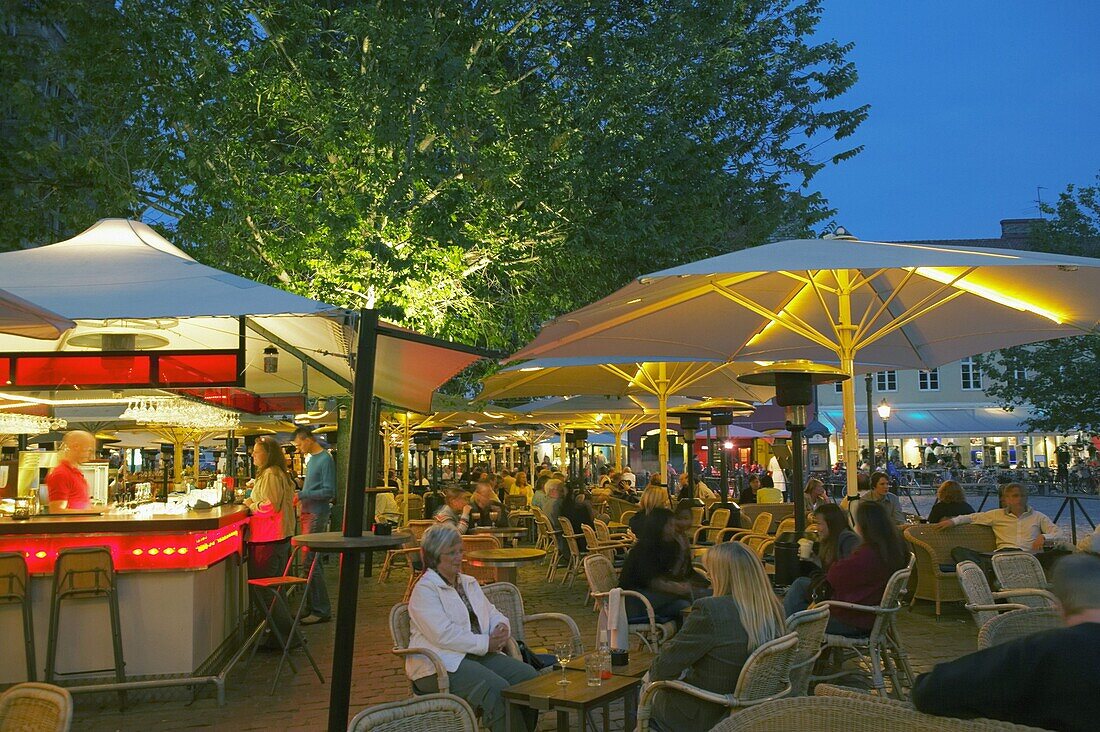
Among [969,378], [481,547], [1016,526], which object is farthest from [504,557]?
[969,378]

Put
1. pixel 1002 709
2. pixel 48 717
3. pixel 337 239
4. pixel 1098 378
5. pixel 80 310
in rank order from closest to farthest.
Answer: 1. pixel 1002 709
2. pixel 48 717
3. pixel 80 310
4. pixel 337 239
5. pixel 1098 378

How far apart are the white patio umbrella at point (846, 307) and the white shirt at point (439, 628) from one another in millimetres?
2031

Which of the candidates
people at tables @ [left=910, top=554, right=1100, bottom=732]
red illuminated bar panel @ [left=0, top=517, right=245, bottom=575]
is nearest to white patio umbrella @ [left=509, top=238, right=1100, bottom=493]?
red illuminated bar panel @ [left=0, top=517, right=245, bottom=575]

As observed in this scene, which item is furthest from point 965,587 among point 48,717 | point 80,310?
point 80,310

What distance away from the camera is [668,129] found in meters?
17.1

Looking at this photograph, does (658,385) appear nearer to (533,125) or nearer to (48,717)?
(533,125)

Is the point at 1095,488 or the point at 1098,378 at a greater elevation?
the point at 1098,378

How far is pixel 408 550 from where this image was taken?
10680mm

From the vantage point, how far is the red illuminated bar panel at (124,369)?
7.89 m

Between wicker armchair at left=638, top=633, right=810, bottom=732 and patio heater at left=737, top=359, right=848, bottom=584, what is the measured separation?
11.4ft

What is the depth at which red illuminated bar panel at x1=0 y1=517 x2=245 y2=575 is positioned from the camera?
700cm

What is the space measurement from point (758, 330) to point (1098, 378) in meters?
21.3

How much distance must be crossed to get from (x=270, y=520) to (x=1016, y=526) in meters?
7.37

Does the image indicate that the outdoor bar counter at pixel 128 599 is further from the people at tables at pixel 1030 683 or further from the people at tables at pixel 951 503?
the people at tables at pixel 951 503
